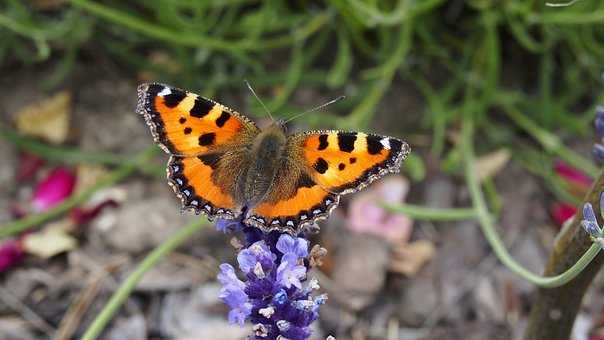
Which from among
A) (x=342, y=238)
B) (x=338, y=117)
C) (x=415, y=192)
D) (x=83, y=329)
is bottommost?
(x=83, y=329)

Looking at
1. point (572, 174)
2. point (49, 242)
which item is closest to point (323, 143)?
point (49, 242)

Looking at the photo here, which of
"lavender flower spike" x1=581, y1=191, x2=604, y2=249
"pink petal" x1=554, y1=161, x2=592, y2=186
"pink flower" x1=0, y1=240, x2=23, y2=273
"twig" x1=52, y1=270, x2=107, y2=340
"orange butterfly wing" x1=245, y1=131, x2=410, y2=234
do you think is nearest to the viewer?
"lavender flower spike" x1=581, y1=191, x2=604, y2=249

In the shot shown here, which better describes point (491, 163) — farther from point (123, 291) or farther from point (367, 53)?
point (123, 291)

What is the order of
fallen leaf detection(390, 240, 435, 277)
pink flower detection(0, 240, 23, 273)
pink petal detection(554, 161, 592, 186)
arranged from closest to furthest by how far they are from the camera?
pink flower detection(0, 240, 23, 273) < fallen leaf detection(390, 240, 435, 277) < pink petal detection(554, 161, 592, 186)

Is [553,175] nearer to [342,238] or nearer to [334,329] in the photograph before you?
[342,238]

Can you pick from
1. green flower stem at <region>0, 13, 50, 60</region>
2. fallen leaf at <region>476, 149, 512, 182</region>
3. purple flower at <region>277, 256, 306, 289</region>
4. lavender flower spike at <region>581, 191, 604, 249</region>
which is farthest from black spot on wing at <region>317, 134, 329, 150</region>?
fallen leaf at <region>476, 149, 512, 182</region>

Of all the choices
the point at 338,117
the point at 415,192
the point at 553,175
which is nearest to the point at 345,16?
the point at 338,117

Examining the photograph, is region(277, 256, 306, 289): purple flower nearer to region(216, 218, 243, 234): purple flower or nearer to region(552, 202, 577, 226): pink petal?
region(216, 218, 243, 234): purple flower
